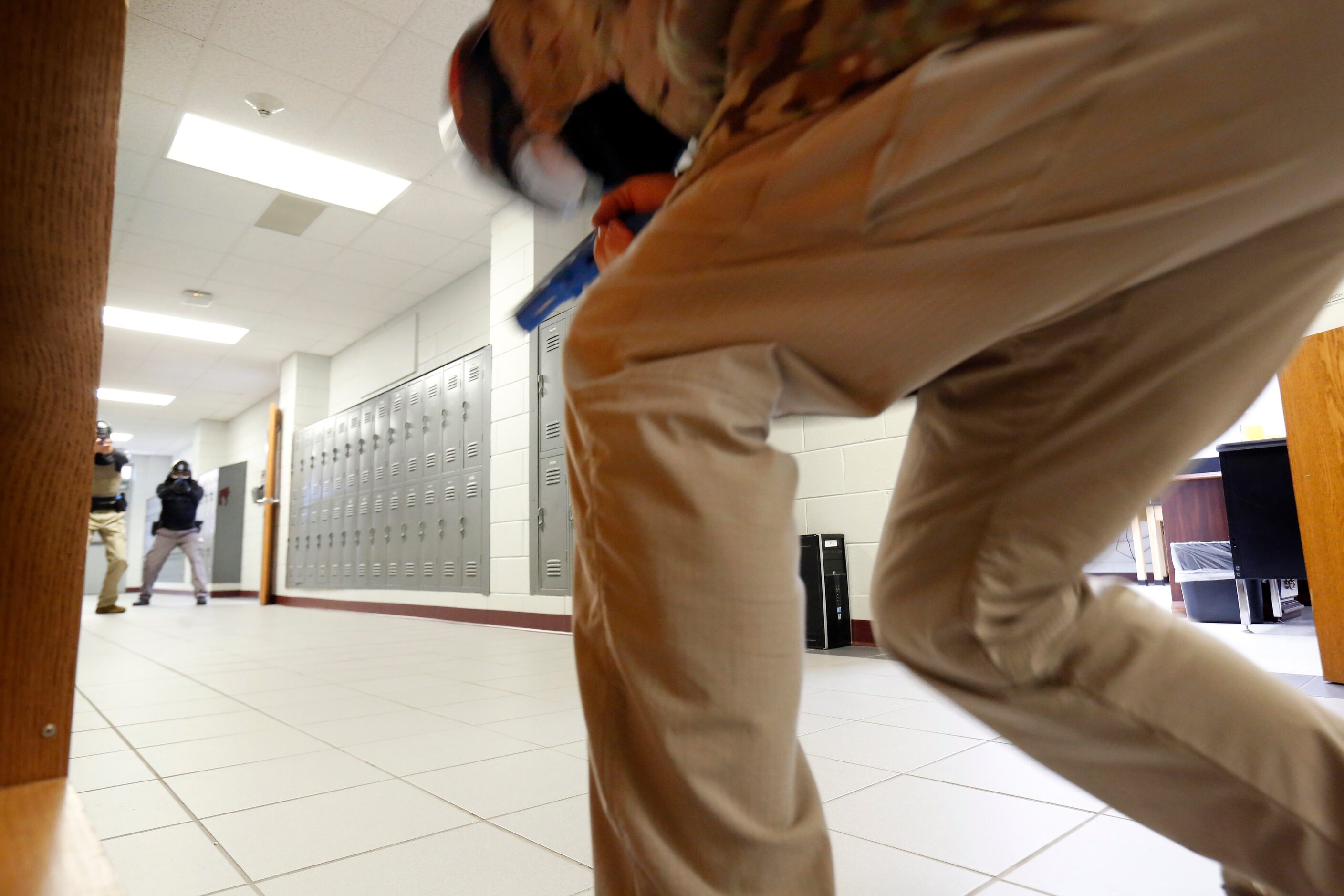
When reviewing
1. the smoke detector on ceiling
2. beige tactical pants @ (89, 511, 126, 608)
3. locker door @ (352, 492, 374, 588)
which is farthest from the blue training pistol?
beige tactical pants @ (89, 511, 126, 608)

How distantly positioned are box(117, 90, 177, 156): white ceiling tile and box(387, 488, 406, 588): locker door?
2.83 meters

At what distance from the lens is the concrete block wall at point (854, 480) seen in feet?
9.80

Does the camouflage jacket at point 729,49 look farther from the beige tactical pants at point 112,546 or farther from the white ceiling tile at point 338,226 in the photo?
the beige tactical pants at point 112,546

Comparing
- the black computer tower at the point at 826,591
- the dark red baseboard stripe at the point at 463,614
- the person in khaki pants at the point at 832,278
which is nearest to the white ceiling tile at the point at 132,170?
the dark red baseboard stripe at the point at 463,614

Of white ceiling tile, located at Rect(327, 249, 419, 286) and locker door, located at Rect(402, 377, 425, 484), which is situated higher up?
white ceiling tile, located at Rect(327, 249, 419, 286)

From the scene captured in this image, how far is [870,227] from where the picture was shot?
0.38 meters

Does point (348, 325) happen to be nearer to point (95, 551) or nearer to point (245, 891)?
point (245, 891)

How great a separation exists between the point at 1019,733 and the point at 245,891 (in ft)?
2.77

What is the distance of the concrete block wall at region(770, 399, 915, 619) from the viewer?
2988 millimetres

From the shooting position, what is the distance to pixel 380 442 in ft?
20.8

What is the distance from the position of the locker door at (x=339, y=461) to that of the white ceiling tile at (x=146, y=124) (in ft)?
10.4

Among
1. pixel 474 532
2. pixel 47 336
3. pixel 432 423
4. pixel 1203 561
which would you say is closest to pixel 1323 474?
pixel 1203 561

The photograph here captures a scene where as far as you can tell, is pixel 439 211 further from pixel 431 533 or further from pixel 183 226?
pixel 431 533

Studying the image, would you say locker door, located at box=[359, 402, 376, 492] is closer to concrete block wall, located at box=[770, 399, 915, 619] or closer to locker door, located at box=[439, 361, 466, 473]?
locker door, located at box=[439, 361, 466, 473]
